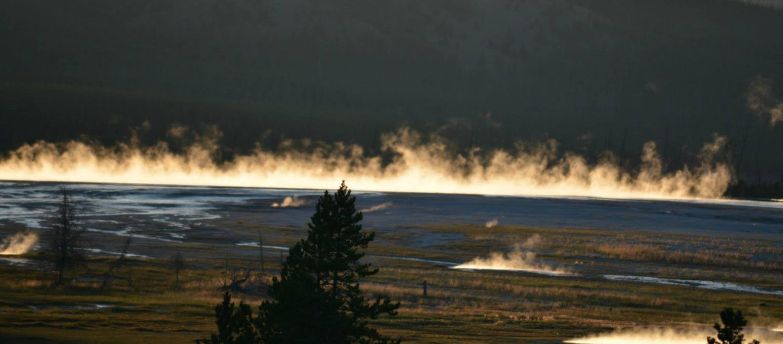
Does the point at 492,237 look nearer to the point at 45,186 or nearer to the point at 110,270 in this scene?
the point at 110,270

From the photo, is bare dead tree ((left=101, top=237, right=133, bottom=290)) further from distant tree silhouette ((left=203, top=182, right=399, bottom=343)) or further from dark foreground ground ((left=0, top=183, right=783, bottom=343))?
distant tree silhouette ((left=203, top=182, right=399, bottom=343))

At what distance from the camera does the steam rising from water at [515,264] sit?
3401 inches

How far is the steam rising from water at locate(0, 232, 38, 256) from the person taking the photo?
292ft

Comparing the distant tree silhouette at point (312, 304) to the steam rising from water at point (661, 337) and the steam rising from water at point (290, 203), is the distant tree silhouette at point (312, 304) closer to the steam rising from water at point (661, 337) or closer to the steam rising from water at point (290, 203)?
the steam rising from water at point (661, 337)

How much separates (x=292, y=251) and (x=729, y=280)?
55.2 m

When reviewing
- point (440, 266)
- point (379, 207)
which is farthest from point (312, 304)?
point (379, 207)

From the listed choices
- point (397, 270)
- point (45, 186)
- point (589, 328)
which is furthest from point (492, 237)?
point (45, 186)

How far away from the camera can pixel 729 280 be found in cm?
8231

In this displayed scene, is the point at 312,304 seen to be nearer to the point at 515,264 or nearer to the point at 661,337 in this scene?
the point at 661,337

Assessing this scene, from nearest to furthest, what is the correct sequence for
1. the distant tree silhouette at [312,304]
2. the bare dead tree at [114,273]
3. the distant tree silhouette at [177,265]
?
1. the distant tree silhouette at [312,304]
2. the bare dead tree at [114,273]
3. the distant tree silhouette at [177,265]

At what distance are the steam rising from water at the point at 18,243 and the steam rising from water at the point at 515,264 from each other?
34.1 m

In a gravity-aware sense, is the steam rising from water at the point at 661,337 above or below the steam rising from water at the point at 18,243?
below

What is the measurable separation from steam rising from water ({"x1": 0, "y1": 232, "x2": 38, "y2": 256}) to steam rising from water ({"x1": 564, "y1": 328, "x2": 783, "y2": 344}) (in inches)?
1930

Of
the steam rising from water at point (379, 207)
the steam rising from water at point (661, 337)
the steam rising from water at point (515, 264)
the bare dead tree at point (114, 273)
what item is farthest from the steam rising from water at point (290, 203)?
the steam rising from water at point (661, 337)
